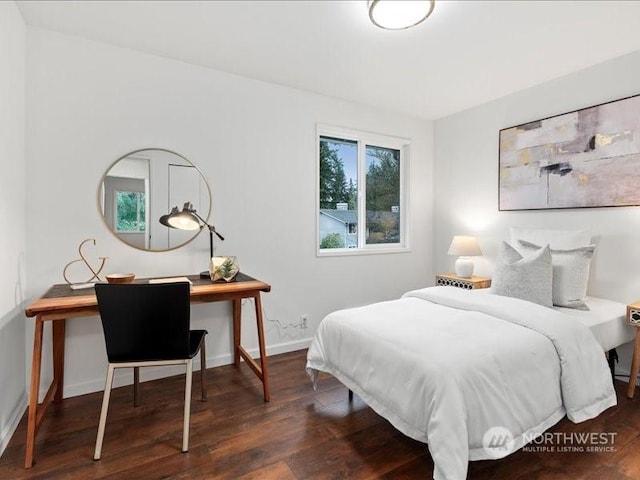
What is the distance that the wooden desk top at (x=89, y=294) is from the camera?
1.74 m

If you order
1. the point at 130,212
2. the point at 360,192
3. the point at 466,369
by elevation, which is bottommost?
the point at 466,369

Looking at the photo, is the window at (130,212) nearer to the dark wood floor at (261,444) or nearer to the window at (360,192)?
the dark wood floor at (261,444)

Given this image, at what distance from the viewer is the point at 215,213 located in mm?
2771

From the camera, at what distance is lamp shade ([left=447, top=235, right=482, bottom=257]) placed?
3.37 metres

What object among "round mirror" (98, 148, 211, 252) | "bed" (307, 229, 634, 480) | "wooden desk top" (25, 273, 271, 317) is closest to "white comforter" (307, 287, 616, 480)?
"bed" (307, 229, 634, 480)

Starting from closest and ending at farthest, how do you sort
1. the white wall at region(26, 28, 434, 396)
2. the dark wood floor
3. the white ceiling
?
the dark wood floor
the white ceiling
the white wall at region(26, 28, 434, 396)

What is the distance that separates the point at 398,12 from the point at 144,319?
212 cm

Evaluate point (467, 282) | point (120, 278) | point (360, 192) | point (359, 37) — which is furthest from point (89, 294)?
point (467, 282)

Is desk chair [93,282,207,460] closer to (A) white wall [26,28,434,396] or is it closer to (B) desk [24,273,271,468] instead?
(B) desk [24,273,271,468]

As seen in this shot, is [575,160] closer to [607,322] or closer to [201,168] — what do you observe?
[607,322]

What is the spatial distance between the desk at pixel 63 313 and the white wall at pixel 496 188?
2522 mm

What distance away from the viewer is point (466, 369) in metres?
1.45

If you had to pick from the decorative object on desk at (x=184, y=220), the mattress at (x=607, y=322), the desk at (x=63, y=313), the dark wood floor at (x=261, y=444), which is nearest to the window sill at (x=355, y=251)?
the desk at (x=63, y=313)

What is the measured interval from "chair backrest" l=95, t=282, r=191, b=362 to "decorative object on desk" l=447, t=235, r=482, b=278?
2.68 metres
